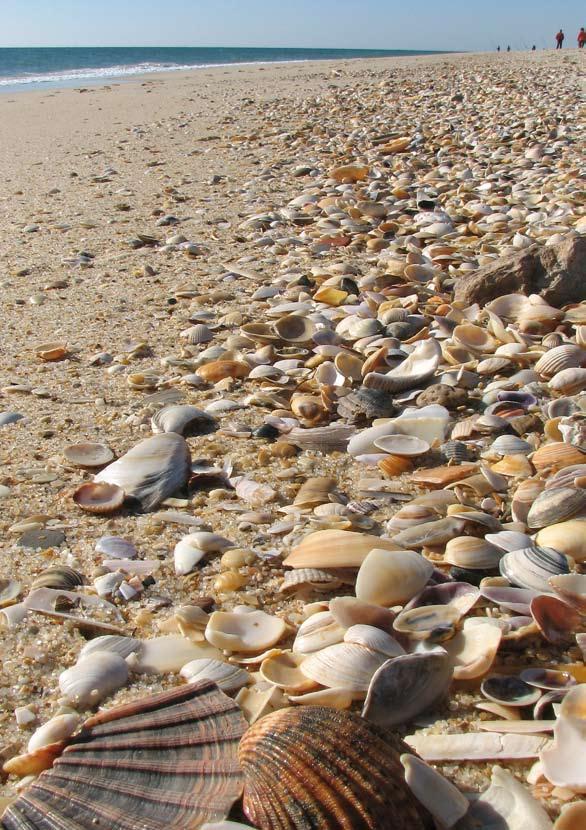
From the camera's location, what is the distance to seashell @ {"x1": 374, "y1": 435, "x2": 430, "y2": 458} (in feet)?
7.28

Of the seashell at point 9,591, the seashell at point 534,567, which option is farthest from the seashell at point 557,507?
the seashell at point 9,591

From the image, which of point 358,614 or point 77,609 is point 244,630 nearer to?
point 358,614

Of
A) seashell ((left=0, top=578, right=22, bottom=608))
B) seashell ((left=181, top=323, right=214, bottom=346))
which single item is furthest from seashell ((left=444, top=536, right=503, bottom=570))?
seashell ((left=181, top=323, right=214, bottom=346))

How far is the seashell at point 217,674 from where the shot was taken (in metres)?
1.40

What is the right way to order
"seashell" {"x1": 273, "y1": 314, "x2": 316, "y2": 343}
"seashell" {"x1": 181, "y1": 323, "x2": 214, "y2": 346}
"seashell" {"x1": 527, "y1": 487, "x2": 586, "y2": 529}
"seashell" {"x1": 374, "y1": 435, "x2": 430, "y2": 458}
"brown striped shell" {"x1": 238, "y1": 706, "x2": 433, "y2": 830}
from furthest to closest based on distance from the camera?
"seashell" {"x1": 181, "y1": 323, "x2": 214, "y2": 346}, "seashell" {"x1": 273, "y1": 314, "x2": 316, "y2": 343}, "seashell" {"x1": 374, "y1": 435, "x2": 430, "y2": 458}, "seashell" {"x1": 527, "y1": 487, "x2": 586, "y2": 529}, "brown striped shell" {"x1": 238, "y1": 706, "x2": 433, "y2": 830}

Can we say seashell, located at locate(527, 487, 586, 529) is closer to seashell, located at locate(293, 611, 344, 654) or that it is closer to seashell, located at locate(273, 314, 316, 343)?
seashell, located at locate(293, 611, 344, 654)

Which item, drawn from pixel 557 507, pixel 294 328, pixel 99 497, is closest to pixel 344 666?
pixel 557 507

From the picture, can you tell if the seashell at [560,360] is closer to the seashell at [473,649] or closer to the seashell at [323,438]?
the seashell at [323,438]

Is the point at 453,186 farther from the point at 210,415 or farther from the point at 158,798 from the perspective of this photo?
the point at 158,798

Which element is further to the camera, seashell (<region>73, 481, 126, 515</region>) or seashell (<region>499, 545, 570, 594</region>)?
seashell (<region>73, 481, 126, 515</region>)

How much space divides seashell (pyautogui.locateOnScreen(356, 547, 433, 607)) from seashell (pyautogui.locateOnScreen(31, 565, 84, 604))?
648 mm

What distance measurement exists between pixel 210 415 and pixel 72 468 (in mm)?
502

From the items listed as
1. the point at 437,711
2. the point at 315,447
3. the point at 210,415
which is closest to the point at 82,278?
the point at 210,415

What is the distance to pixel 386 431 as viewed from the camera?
2307 mm
